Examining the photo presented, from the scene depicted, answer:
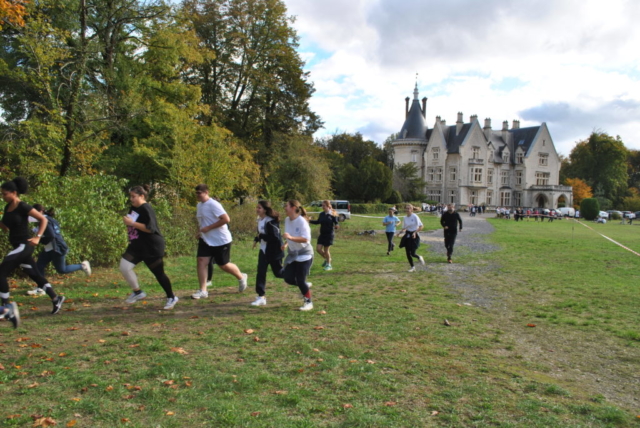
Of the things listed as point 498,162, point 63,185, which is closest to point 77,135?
point 63,185

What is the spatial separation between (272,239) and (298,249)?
50cm

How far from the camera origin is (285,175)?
33625 mm

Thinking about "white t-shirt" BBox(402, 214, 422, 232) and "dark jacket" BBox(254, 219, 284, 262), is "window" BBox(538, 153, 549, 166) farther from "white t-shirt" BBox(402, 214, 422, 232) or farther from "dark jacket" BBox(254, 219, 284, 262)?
"dark jacket" BBox(254, 219, 284, 262)

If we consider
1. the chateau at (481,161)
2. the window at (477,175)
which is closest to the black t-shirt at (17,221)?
the chateau at (481,161)

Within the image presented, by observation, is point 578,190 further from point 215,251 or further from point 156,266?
point 156,266

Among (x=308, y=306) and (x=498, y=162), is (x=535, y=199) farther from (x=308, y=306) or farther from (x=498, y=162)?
(x=308, y=306)

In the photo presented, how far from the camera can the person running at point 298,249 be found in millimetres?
7328

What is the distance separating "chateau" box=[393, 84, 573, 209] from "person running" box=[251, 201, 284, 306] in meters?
68.9

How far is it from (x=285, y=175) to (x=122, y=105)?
15972 mm

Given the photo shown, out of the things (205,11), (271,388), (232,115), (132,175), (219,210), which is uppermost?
(205,11)

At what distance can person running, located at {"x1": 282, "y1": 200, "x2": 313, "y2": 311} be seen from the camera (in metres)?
7.33

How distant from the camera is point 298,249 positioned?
7438 millimetres

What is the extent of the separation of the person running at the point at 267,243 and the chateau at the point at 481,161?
2712 inches

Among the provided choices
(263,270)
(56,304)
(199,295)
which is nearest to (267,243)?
(263,270)
